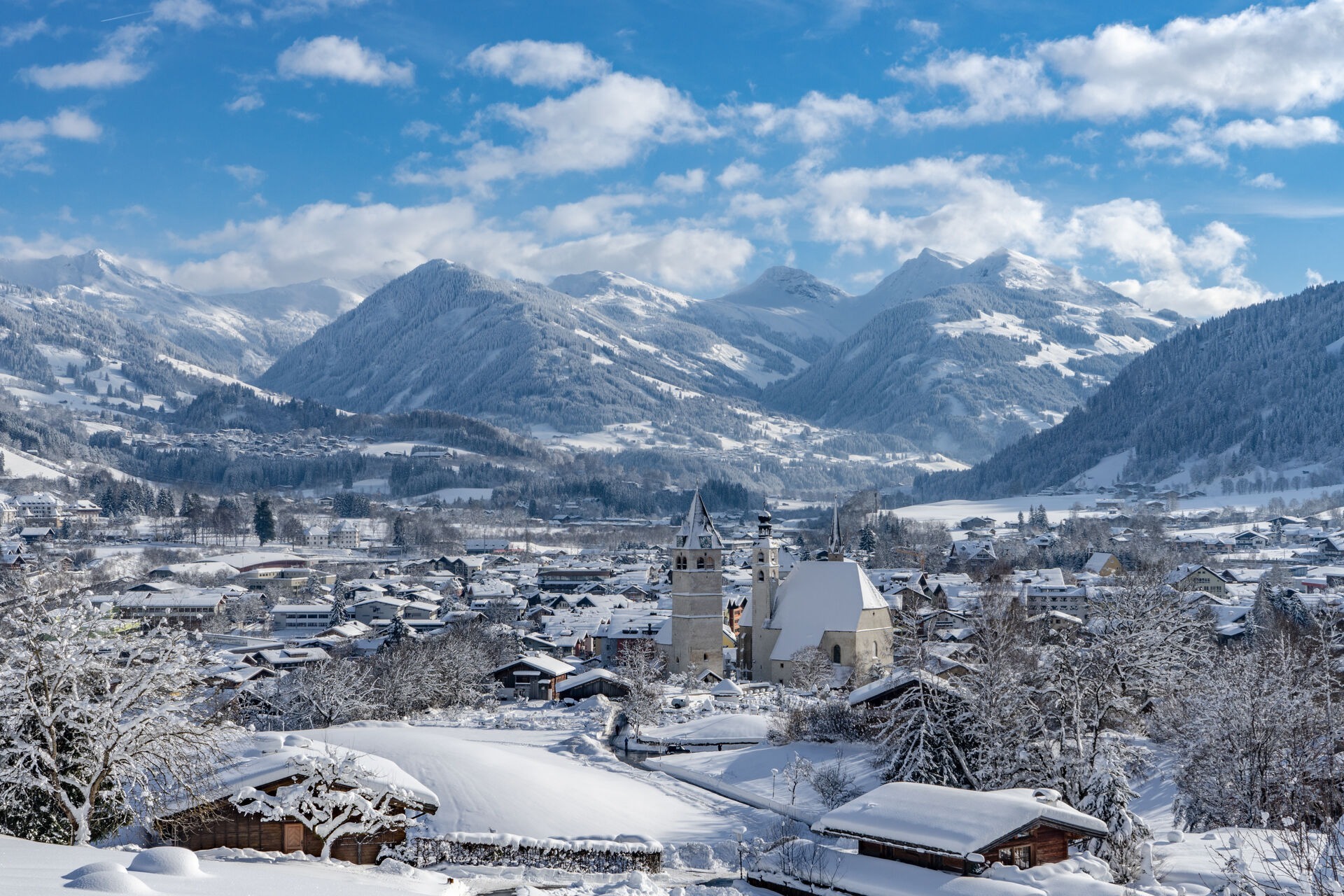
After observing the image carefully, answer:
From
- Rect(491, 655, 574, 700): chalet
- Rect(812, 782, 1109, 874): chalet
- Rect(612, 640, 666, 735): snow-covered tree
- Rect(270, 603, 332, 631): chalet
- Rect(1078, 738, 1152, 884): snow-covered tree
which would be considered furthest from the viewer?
Rect(270, 603, 332, 631): chalet

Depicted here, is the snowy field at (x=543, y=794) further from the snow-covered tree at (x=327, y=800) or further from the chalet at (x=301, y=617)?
the chalet at (x=301, y=617)

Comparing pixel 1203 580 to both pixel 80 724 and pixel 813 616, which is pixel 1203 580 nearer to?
pixel 813 616

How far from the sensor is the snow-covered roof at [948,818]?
2111 cm

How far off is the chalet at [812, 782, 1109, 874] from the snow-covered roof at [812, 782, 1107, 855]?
13mm

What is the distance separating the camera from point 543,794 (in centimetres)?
3116

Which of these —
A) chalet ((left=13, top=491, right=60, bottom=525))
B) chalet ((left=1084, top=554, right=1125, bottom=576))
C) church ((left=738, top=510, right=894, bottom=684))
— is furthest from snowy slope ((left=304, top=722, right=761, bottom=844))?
chalet ((left=13, top=491, right=60, bottom=525))

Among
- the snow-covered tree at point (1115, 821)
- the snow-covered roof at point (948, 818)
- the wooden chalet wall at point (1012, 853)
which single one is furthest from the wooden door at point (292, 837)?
the snow-covered tree at point (1115, 821)

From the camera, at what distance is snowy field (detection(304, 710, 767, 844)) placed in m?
28.9

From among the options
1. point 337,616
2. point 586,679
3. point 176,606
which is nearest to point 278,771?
point 586,679

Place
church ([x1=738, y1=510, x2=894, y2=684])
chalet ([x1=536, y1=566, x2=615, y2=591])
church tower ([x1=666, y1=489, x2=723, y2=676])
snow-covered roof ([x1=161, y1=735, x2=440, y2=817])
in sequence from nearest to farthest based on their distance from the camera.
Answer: snow-covered roof ([x1=161, y1=735, x2=440, y2=817]) < church ([x1=738, y1=510, x2=894, y2=684]) < church tower ([x1=666, y1=489, x2=723, y2=676]) < chalet ([x1=536, y1=566, x2=615, y2=591])

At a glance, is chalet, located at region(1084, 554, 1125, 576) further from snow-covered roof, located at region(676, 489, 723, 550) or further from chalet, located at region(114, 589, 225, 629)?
chalet, located at region(114, 589, 225, 629)

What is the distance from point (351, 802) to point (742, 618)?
48.4 meters

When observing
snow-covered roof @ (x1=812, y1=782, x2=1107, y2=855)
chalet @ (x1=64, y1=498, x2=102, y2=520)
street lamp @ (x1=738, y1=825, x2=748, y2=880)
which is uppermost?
chalet @ (x1=64, y1=498, x2=102, y2=520)

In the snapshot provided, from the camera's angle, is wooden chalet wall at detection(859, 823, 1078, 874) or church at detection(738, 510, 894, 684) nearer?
wooden chalet wall at detection(859, 823, 1078, 874)
